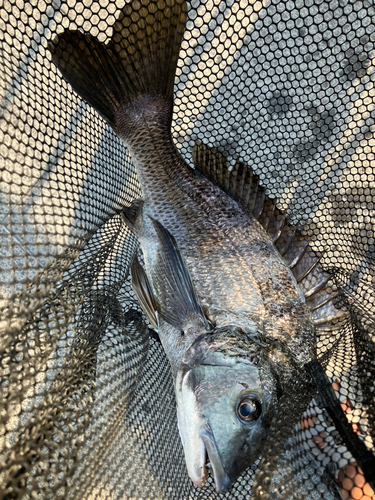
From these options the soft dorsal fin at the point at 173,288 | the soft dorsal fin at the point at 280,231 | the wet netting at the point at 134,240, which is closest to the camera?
the wet netting at the point at 134,240

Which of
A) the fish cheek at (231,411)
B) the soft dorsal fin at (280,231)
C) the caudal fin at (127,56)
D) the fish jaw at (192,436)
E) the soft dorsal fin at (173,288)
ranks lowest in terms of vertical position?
the fish jaw at (192,436)

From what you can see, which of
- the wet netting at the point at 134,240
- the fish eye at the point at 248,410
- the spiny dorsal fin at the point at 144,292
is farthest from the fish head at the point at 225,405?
the spiny dorsal fin at the point at 144,292

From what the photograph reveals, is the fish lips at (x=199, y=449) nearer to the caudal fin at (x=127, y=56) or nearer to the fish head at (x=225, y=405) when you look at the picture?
the fish head at (x=225, y=405)

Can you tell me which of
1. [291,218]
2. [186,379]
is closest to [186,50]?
[291,218]

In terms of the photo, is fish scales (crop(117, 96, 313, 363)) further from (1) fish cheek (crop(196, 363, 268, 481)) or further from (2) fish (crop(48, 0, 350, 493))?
(1) fish cheek (crop(196, 363, 268, 481))

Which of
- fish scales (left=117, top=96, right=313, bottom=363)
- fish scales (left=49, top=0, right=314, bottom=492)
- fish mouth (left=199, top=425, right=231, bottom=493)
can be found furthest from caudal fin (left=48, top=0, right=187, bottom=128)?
fish mouth (left=199, top=425, right=231, bottom=493)

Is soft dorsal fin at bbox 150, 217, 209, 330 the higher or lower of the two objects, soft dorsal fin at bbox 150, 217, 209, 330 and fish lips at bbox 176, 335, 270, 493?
the higher

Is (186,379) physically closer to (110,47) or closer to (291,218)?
(291,218)

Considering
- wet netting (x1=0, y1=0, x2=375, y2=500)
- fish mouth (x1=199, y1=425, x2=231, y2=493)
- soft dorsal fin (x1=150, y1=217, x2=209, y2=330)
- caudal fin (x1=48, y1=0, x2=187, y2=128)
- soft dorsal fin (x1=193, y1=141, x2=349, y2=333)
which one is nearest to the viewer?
fish mouth (x1=199, y1=425, x2=231, y2=493)
